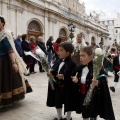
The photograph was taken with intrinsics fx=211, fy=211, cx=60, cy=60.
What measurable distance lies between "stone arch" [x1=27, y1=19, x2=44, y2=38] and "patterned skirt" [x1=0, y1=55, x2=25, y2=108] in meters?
13.0

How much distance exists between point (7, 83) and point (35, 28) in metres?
14.3

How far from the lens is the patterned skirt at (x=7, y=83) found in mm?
3613

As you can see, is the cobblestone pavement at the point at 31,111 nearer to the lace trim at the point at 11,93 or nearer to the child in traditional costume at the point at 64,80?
the lace trim at the point at 11,93

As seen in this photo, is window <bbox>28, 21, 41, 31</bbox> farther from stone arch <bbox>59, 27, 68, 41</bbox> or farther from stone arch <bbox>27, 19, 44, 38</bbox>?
stone arch <bbox>59, 27, 68, 41</bbox>

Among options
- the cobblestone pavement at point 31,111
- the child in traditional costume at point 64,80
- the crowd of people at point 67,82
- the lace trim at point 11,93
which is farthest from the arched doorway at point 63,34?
the child in traditional costume at point 64,80

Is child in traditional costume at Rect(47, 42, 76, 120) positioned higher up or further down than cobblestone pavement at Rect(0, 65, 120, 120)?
higher up

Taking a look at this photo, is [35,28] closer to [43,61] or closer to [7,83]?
[7,83]

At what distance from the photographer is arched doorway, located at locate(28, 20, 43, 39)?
55.1 feet

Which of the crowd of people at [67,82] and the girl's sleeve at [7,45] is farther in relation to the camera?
the girl's sleeve at [7,45]

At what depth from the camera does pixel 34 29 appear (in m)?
17.4

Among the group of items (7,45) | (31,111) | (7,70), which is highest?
(7,45)

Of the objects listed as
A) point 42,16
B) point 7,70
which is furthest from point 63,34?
point 7,70

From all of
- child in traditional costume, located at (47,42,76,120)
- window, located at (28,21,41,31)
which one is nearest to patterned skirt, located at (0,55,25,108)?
child in traditional costume, located at (47,42,76,120)

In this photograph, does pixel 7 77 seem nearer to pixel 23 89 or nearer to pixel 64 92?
pixel 23 89
